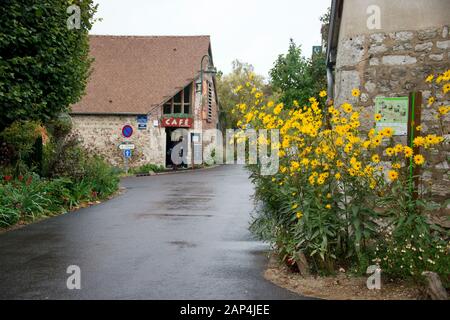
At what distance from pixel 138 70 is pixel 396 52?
25.6 m

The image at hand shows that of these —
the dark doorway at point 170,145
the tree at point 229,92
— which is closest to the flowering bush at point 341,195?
the dark doorway at point 170,145

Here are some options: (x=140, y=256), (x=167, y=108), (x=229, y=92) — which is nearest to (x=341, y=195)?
(x=140, y=256)

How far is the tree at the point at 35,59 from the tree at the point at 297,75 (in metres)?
11.8

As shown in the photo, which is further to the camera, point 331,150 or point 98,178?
point 98,178

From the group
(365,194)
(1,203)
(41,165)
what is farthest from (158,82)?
(365,194)

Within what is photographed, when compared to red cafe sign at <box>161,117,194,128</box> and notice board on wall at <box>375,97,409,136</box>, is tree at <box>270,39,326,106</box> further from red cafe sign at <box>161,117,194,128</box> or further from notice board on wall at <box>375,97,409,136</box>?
notice board on wall at <box>375,97,409,136</box>

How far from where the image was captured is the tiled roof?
29.2m

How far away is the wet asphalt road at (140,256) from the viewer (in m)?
5.41

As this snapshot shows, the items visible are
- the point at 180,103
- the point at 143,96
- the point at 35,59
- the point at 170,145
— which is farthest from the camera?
the point at 170,145

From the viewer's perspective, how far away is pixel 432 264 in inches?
199

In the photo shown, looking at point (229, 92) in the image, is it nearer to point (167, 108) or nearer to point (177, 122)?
point (167, 108)

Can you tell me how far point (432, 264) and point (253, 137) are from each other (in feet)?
10.4

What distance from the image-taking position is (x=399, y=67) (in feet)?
24.8
